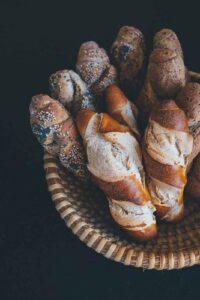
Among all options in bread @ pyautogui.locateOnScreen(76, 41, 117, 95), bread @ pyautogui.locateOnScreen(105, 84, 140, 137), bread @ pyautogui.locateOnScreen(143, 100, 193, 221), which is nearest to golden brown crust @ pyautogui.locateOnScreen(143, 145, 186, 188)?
bread @ pyautogui.locateOnScreen(143, 100, 193, 221)

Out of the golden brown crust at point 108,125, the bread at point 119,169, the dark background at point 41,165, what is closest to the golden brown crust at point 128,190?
the bread at point 119,169

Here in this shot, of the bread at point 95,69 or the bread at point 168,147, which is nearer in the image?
the bread at point 168,147

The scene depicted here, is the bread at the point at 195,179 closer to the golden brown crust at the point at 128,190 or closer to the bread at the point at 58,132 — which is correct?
the golden brown crust at the point at 128,190

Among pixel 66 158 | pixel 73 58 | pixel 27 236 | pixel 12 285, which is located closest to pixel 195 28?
pixel 73 58

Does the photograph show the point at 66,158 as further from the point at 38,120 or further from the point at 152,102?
the point at 152,102

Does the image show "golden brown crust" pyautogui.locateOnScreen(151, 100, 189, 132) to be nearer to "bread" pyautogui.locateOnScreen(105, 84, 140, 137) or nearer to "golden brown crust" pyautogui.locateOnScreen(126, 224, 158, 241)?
"bread" pyautogui.locateOnScreen(105, 84, 140, 137)

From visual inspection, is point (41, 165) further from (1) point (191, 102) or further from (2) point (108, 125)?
(1) point (191, 102)

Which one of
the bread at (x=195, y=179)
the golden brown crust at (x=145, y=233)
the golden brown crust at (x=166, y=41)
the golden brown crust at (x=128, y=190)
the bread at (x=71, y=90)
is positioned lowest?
the golden brown crust at (x=145, y=233)
